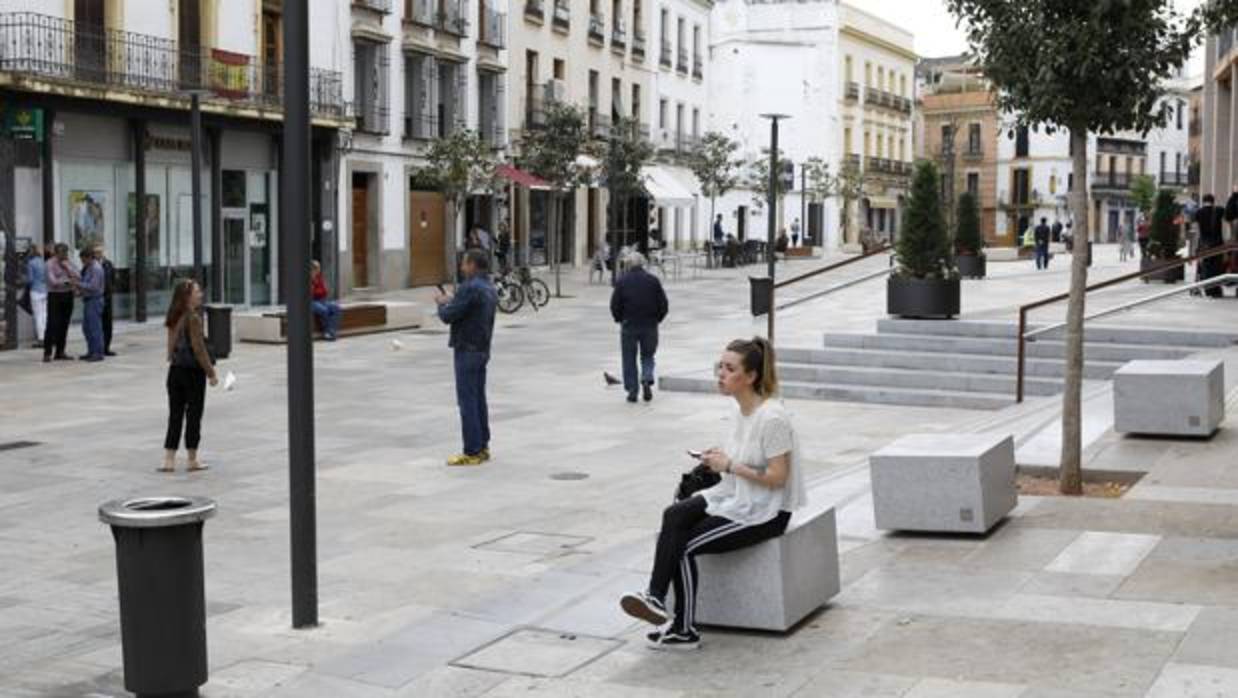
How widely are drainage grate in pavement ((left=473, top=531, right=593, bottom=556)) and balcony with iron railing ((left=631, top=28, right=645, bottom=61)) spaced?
153 feet

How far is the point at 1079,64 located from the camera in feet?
32.6

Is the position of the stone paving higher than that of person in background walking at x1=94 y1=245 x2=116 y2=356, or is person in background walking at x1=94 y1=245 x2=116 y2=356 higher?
person in background walking at x1=94 y1=245 x2=116 y2=356

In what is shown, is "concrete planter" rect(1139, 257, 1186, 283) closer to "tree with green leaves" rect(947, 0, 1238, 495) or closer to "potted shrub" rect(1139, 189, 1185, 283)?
"potted shrub" rect(1139, 189, 1185, 283)

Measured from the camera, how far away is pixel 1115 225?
10225 centimetres

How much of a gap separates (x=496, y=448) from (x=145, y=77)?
678 inches

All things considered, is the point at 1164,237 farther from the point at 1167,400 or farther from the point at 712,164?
the point at 712,164

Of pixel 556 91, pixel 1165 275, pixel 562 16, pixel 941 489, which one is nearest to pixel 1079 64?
pixel 941 489

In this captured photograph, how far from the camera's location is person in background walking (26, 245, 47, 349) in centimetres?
2353

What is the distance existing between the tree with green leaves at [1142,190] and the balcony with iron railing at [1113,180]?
1.34m

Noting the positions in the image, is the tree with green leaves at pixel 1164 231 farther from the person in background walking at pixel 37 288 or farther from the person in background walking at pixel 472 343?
the person in background walking at pixel 472 343

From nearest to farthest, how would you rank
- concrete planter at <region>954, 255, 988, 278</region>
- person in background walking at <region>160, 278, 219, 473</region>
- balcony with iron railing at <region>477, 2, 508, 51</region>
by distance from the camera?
person in background walking at <region>160, 278, 219, 473</region>
concrete planter at <region>954, 255, 988, 278</region>
balcony with iron railing at <region>477, 2, 508, 51</region>

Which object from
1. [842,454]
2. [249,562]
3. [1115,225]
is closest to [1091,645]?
[249,562]

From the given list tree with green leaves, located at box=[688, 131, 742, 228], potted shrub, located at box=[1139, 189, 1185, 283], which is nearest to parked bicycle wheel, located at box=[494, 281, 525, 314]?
potted shrub, located at box=[1139, 189, 1185, 283]

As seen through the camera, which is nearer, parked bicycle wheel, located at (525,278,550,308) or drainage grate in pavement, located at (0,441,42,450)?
drainage grate in pavement, located at (0,441,42,450)
